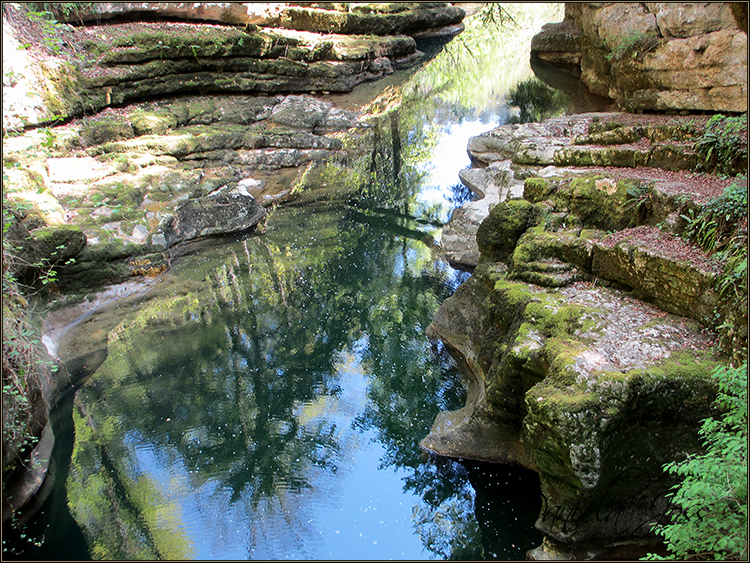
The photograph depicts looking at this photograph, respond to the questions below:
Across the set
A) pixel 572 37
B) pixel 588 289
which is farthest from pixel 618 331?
pixel 572 37

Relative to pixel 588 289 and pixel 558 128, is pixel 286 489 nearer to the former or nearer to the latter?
pixel 588 289

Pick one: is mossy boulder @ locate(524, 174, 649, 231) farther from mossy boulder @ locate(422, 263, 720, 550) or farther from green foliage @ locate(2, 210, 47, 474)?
green foliage @ locate(2, 210, 47, 474)

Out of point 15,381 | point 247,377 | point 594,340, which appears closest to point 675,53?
point 594,340

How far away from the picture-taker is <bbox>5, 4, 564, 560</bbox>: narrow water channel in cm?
559

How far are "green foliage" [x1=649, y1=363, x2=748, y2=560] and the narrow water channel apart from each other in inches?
69.1

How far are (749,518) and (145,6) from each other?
22024 mm

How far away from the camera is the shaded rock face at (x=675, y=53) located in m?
9.13

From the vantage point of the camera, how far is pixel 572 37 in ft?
68.3

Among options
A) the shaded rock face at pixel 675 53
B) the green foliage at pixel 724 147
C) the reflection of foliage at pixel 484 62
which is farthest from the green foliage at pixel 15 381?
the reflection of foliage at pixel 484 62

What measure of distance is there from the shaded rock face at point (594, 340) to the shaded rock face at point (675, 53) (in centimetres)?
163

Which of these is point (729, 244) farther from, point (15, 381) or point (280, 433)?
point (15, 381)

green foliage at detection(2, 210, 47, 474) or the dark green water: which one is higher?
green foliage at detection(2, 210, 47, 474)

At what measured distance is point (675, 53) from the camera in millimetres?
10297

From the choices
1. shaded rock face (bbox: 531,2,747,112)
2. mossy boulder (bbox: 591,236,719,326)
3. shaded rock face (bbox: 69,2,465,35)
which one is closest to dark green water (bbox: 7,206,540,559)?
mossy boulder (bbox: 591,236,719,326)
